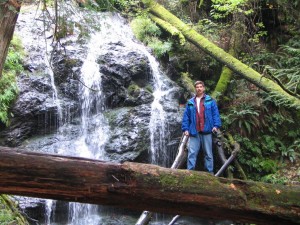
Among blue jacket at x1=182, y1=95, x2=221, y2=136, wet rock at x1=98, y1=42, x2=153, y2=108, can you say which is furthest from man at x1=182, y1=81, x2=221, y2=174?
wet rock at x1=98, y1=42, x2=153, y2=108

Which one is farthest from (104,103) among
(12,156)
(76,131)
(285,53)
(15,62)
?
(12,156)

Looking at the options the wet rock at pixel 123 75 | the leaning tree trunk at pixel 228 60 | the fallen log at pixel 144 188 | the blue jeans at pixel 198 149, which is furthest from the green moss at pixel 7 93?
the fallen log at pixel 144 188

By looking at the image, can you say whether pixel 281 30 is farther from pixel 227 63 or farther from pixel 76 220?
pixel 76 220

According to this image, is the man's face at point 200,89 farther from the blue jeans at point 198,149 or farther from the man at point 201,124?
the blue jeans at point 198,149

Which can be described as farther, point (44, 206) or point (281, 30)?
point (281, 30)

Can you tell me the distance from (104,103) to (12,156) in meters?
8.43

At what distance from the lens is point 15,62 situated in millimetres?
10258

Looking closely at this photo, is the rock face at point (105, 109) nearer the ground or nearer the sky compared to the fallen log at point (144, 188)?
nearer the sky

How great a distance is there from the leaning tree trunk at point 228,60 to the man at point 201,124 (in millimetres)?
2357

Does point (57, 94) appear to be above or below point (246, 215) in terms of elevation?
above

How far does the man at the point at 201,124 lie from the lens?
21.3 feet

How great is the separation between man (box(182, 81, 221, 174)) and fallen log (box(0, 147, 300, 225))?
12.7 ft

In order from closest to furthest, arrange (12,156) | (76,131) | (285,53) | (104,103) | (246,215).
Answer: (12,156) < (246,215) < (76,131) < (104,103) < (285,53)

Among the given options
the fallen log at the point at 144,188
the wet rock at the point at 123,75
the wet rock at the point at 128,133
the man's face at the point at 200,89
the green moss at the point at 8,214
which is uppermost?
the wet rock at the point at 123,75
